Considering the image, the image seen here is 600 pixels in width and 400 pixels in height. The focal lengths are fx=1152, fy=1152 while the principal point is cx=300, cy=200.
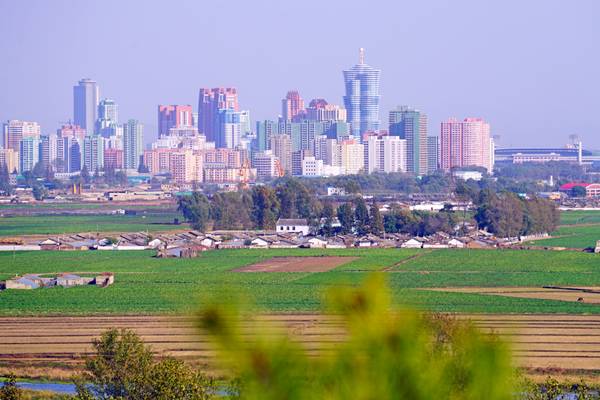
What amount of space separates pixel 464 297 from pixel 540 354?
5.16 meters

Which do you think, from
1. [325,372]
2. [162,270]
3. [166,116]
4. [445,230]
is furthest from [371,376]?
[166,116]

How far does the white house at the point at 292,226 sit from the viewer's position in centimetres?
3225

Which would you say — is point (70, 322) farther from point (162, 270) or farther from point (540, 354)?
point (162, 270)

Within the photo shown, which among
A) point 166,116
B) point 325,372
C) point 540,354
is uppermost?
point 166,116

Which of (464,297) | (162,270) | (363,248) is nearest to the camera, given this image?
(464,297)

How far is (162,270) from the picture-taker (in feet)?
71.9

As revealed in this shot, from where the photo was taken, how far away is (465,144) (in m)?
80.0

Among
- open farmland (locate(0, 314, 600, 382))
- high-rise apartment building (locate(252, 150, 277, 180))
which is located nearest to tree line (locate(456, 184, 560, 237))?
open farmland (locate(0, 314, 600, 382))

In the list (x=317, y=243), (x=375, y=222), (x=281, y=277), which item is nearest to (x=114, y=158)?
(x=375, y=222)

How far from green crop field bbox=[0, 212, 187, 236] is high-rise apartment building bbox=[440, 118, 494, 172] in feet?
132

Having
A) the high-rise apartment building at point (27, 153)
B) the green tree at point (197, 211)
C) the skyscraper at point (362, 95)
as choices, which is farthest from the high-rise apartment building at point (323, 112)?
the green tree at point (197, 211)

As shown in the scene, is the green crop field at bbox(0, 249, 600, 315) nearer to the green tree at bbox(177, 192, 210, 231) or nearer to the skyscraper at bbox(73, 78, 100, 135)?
the green tree at bbox(177, 192, 210, 231)

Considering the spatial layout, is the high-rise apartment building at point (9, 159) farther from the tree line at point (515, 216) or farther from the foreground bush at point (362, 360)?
the foreground bush at point (362, 360)

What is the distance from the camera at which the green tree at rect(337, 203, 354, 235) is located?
1220 inches
